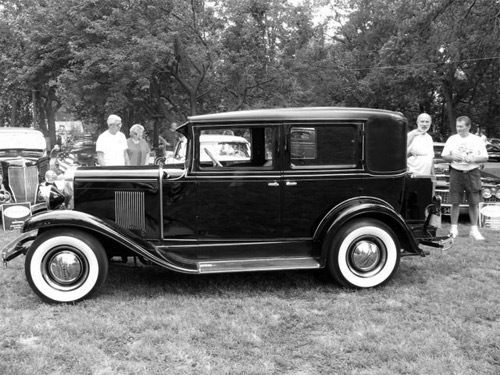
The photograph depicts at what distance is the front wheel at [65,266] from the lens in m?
4.18

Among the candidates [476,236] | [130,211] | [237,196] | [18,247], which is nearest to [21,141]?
Answer: [18,247]

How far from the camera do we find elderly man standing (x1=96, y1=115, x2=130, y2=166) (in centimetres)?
656

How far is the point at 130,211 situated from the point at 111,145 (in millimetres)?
2236

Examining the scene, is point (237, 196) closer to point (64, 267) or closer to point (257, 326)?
point (257, 326)

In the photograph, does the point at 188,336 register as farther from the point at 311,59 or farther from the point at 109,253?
the point at 311,59

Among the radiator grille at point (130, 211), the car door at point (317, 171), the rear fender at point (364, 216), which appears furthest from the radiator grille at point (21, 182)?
the rear fender at point (364, 216)

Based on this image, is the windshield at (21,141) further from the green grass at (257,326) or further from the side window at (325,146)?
the side window at (325,146)

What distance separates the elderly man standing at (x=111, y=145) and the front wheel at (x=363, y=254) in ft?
11.6

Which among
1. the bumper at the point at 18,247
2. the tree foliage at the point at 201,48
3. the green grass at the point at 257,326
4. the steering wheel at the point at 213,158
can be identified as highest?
the tree foliage at the point at 201,48

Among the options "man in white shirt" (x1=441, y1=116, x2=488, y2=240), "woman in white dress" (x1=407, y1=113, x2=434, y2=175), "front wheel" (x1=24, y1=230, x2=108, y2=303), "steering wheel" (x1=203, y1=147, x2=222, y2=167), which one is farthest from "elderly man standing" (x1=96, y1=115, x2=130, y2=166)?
"man in white shirt" (x1=441, y1=116, x2=488, y2=240)

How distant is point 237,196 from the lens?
180 inches

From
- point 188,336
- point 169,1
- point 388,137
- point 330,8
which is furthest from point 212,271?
point 330,8

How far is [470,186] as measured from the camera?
647 cm

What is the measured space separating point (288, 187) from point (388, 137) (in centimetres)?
114
